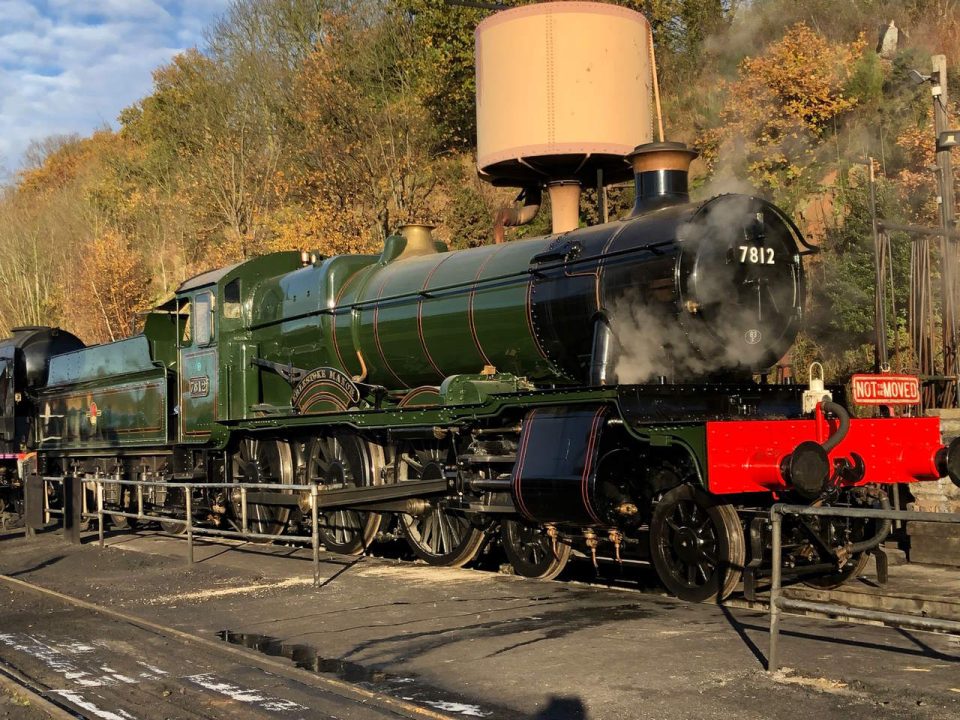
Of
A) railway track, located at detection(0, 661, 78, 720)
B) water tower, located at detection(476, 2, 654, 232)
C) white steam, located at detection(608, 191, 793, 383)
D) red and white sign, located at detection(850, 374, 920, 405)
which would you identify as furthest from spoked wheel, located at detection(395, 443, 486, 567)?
railway track, located at detection(0, 661, 78, 720)

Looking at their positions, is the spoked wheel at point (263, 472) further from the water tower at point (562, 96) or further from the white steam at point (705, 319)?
the white steam at point (705, 319)

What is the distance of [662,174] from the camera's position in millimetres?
9555

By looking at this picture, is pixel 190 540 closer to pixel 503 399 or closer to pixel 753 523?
pixel 503 399

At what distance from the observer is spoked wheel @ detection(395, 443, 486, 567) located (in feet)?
34.3

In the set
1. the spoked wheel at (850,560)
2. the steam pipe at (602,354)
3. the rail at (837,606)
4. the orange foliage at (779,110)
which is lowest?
the spoked wheel at (850,560)

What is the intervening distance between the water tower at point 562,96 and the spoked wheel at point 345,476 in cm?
422

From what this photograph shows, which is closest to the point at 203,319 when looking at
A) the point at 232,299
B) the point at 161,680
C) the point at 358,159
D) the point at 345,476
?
the point at 232,299

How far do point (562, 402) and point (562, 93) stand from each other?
707 cm

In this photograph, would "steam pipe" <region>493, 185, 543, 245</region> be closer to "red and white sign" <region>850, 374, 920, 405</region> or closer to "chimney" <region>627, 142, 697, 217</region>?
"chimney" <region>627, 142, 697, 217</region>

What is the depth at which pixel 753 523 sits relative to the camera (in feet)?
24.5

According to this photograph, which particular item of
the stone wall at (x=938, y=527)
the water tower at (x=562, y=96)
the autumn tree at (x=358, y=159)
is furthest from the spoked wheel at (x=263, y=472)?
the autumn tree at (x=358, y=159)

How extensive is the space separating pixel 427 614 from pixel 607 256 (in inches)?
134

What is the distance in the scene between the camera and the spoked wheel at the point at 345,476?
11578 millimetres

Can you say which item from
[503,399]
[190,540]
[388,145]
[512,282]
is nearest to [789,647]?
[503,399]
